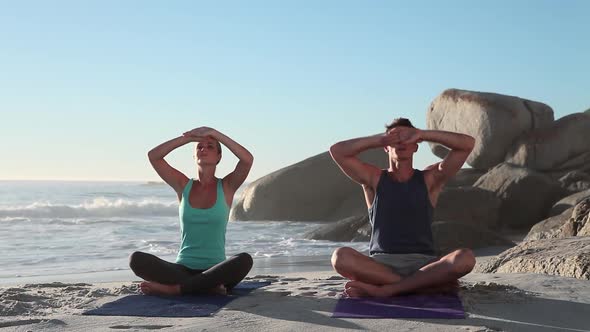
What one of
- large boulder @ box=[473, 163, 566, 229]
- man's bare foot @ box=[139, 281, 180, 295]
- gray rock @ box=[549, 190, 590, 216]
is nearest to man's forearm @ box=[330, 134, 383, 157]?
man's bare foot @ box=[139, 281, 180, 295]

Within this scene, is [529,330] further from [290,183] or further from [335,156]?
[290,183]

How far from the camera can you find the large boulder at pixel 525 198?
16641mm

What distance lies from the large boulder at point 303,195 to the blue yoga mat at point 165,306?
16.1 m

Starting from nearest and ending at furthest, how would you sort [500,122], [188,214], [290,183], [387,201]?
[387,201]
[188,214]
[500,122]
[290,183]

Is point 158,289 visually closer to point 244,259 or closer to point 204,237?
point 204,237

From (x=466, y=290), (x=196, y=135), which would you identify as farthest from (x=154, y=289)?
(x=466, y=290)

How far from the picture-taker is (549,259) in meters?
6.79

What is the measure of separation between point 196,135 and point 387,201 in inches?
63.5

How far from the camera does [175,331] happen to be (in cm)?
453

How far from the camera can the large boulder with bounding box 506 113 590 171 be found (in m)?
20.5

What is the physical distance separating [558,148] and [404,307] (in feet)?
55.0

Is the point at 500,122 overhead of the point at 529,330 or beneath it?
overhead

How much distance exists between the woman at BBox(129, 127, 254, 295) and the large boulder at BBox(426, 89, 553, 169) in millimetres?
15835

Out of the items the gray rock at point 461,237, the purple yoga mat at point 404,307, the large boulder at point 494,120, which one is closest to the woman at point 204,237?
the purple yoga mat at point 404,307
